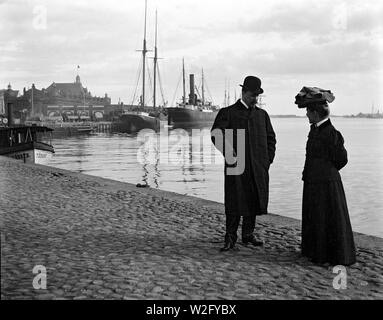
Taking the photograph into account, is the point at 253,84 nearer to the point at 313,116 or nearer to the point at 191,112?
the point at 313,116

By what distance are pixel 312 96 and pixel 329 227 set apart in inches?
51.5

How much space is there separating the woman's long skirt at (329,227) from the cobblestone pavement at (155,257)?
136 millimetres

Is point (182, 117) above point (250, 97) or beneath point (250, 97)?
above

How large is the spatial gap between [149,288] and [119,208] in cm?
429

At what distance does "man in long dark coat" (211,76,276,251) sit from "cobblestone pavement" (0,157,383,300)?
18.4 inches

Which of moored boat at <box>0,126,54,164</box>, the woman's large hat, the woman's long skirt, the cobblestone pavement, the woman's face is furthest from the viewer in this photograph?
moored boat at <box>0,126,54,164</box>

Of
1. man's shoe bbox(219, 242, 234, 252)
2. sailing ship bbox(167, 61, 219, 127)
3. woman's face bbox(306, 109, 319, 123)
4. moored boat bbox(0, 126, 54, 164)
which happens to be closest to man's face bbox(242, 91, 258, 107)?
woman's face bbox(306, 109, 319, 123)

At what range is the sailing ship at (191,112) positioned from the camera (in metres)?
94.2

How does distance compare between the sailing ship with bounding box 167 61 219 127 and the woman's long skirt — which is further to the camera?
the sailing ship with bounding box 167 61 219 127

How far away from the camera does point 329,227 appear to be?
4965 mm

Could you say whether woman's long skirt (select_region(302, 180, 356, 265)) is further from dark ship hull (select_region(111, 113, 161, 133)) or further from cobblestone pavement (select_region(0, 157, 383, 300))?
dark ship hull (select_region(111, 113, 161, 133))

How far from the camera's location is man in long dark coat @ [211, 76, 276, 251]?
17.8 feet

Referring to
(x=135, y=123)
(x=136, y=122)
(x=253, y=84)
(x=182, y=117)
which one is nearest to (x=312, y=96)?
(x=253, y=84)
